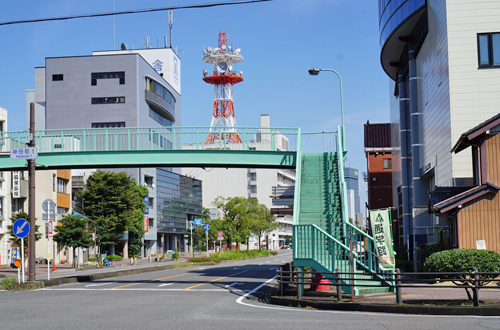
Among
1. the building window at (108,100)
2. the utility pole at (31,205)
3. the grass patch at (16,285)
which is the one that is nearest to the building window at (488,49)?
the utility pole at (31,205)

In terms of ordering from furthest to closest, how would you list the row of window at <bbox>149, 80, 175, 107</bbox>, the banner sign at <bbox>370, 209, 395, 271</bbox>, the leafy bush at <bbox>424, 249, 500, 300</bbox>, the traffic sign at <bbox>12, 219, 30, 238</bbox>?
the row of window at <bbox>149, 80, 175, 107</bbox> → the traffic sign at <bbox>12, 219, 30, 238</bbox> → the banner sign at <bbox>370, 209, 395, 271</bbox> → the leafy bush at <bbox>424, 249, 500, 300</bbox>

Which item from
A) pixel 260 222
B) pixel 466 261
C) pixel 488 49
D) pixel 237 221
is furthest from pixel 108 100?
pixel 466 261

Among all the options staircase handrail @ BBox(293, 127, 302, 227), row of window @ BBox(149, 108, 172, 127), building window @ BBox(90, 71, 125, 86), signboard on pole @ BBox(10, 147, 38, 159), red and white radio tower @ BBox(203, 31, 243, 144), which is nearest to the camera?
staircase handrail @ BBox(293, 127, 302, 227)

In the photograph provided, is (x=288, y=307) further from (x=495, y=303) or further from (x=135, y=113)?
(x=135, y=113)

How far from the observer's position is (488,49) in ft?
83.6


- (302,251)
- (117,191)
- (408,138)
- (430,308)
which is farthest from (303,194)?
(117,191)

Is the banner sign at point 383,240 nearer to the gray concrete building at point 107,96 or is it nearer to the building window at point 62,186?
the building window at point 62,186

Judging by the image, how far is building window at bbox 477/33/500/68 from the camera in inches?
995

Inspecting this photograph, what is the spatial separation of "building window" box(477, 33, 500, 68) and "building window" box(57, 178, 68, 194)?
46.4 m

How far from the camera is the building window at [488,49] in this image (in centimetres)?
2527

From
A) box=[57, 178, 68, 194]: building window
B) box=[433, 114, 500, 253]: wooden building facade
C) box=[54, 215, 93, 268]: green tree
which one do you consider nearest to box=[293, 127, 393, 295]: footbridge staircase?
box=[433, 114, 500, 253]: wooden building facade

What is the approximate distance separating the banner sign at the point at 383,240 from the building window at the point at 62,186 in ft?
164

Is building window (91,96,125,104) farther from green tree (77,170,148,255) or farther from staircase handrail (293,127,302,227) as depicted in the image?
staircase handrail (293,127,302,227)

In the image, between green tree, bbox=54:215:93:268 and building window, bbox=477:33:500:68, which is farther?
green tree, bbox=54:215:93:268
